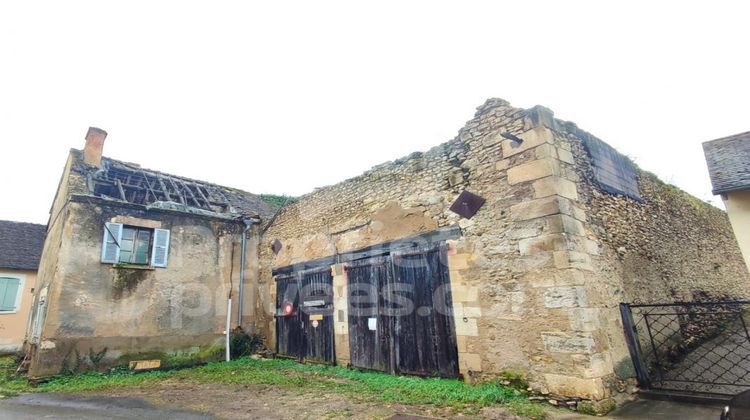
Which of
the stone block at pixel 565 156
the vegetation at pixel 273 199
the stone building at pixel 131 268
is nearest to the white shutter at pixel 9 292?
the stone building at pixel 131 268

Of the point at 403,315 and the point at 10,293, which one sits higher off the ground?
the point at 10,293

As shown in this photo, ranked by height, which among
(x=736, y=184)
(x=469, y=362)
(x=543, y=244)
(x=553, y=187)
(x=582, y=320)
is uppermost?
(x=736, y=184)

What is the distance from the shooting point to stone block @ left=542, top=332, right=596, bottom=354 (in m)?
4.72

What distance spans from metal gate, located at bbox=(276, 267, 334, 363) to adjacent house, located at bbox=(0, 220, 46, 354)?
11.7 meters

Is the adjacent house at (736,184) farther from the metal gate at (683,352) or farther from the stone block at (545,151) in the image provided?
the stone block at (545,151)

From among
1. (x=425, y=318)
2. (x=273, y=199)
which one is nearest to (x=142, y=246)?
(x=273, y=199)

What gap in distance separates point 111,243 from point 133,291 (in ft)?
4.28

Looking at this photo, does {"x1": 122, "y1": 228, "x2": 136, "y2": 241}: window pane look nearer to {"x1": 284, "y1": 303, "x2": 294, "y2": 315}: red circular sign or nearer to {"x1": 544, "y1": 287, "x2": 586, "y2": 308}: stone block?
{"x1": 284, "y1": 303, "x2": 294, "y2": 315}: red circular sign

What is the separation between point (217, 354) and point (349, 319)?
450 cm

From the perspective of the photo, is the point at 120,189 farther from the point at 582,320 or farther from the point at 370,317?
the point at 582,320

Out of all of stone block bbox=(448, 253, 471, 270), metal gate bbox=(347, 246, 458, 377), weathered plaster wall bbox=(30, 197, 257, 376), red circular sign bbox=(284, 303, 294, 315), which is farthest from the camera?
red circular sign bbox=(284, 303, 294, 315)

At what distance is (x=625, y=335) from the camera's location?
217 inches

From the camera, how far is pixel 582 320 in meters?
4.82

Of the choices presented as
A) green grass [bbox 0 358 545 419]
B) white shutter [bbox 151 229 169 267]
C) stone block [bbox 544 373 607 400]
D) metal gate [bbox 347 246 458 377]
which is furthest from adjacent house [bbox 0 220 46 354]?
stone block [bbox 544 373 607 400]
